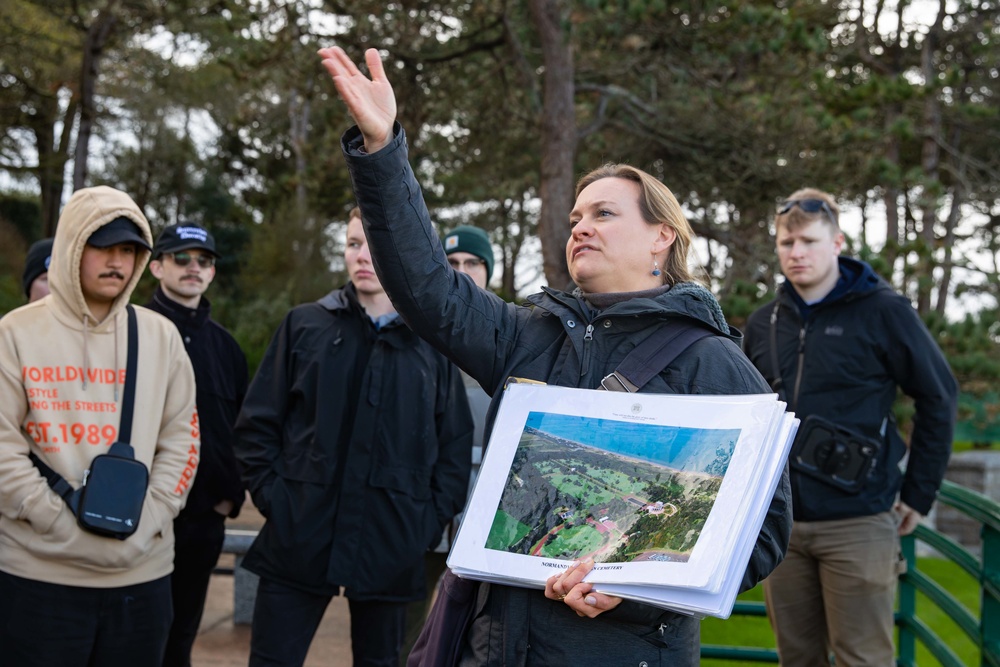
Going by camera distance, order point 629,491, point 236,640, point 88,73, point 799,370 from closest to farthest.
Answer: point 629,491 → point 799,370 → point 236,640 → point 88,73

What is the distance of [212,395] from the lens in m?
4.52

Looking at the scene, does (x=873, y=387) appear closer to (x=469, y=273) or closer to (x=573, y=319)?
(x=469, y=273)

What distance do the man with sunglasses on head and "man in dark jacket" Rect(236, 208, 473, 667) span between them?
1524mm

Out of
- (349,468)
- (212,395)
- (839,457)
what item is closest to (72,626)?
(349,468)

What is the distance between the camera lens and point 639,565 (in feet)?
6.47

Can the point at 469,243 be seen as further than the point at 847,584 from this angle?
Yes

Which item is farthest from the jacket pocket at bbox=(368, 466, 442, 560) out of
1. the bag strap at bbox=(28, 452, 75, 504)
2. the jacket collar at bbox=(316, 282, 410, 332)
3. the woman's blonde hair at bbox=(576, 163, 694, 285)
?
the woman's blonde hair at bbox=(576, 163, 694, 285)

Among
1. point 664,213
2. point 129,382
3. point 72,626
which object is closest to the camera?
point 664,213

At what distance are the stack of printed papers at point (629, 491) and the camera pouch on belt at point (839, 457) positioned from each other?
211 cm

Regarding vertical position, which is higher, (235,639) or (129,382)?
(129,382)

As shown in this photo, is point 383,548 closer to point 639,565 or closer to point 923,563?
point 639,565

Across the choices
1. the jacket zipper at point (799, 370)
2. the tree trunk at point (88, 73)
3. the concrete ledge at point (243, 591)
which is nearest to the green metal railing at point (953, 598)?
the jacket zipper at point (799, 370)

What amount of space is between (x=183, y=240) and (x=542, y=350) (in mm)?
2812

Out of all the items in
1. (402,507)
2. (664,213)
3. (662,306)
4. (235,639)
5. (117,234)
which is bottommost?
(235,639)
